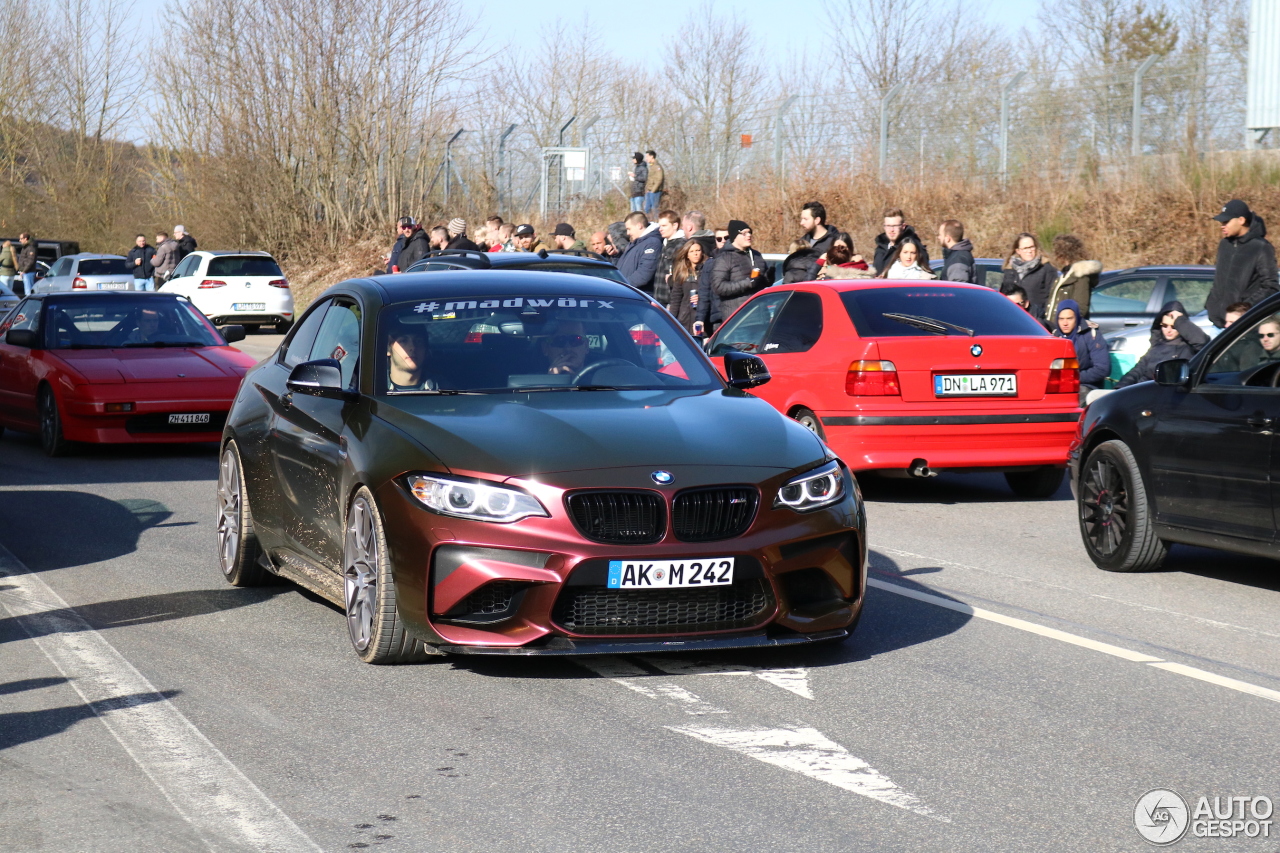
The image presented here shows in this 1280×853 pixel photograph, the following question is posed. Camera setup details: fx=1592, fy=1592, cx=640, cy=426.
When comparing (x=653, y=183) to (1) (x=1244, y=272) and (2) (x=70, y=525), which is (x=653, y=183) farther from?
(2) (x=70, y=525)

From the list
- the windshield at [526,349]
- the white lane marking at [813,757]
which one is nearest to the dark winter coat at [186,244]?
the windshield at [526,349]

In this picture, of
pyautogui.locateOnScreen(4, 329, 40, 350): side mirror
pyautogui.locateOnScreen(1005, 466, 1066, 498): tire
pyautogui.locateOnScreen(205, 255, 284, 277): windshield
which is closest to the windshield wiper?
pyautogui.locateOnScreen(1005, 466, 1066, 498): tire

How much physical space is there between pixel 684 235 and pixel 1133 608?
1019 centimetres

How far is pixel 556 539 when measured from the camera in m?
5.53

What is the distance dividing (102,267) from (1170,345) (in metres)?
28.0

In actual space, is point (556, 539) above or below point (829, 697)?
above

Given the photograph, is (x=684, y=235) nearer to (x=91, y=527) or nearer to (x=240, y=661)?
(x=91, y=527)

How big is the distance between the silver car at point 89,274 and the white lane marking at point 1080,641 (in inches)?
1179

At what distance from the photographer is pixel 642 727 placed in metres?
5.19

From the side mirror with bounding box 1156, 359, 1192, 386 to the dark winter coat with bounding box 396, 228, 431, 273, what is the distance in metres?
15.4

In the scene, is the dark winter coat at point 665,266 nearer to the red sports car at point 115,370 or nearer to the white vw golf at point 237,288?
the red sports car at point 115,370

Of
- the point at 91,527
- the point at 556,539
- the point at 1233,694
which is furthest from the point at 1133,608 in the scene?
the point at 91,527

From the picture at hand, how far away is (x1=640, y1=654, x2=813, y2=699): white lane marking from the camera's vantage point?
5789 millimetres

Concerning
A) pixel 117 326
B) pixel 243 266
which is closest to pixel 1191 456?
pixel 117 326
